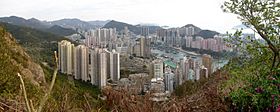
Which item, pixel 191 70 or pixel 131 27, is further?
pixel 131 27

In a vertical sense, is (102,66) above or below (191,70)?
above

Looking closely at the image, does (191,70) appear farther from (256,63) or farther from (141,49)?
(141,49)

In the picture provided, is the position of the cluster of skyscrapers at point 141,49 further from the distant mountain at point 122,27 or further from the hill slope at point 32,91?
the hill slope at point 32,91

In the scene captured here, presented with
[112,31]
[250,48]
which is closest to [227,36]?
[250,48]

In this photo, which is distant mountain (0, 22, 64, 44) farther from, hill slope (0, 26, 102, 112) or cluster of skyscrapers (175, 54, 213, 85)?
hill slope (0, 26, 102, 112)

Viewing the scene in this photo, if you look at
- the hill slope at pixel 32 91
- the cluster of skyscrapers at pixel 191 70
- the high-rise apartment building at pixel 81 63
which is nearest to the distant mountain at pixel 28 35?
the high-rise apartment building at pixel 81 63

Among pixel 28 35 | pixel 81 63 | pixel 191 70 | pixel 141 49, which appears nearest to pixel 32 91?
pixel 81 63

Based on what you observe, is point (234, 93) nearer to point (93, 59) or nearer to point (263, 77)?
point (263, 77)

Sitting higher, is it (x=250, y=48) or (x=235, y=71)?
(x=250, y=48)
